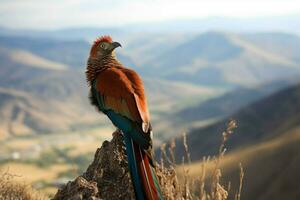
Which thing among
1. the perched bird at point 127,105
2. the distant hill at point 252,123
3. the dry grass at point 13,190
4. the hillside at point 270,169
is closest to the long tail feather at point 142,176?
the perched bird at point 127,105

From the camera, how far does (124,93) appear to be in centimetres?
534

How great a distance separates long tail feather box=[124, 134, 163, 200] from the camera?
420 cm

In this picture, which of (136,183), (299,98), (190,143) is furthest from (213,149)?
(136,183)

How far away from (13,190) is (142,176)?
98.7 inches

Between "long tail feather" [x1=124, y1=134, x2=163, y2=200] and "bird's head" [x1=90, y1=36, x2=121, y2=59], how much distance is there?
5.11ft

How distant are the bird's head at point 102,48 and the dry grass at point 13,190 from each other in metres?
1.55

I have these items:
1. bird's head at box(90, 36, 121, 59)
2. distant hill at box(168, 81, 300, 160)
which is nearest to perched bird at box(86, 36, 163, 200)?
bird's head at box(90, 36, 121, 59)

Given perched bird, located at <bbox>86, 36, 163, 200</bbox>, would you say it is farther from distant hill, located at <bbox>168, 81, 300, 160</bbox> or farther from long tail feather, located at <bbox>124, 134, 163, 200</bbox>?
distant hill, located at <bbox>168, 81, 300, 160</bbox>

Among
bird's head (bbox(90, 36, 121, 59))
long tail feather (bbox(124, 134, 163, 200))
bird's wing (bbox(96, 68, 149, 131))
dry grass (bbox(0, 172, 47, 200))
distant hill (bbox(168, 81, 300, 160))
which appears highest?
distant hill (bbox(168, 81, 300, 160))

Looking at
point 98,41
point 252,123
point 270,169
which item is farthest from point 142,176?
point 252,123

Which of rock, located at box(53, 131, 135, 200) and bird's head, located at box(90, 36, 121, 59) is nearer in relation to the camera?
rock, located at box(53, 131, 135, 200)

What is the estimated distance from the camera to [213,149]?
8950 centimetres

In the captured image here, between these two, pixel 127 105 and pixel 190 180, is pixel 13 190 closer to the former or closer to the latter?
pixel 127 105

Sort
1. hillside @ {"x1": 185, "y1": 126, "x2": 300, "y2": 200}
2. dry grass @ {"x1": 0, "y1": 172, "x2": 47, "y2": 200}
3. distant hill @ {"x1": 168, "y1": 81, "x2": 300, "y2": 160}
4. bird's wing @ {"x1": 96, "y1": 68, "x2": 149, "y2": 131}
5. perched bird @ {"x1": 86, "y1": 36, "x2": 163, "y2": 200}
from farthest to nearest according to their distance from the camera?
1. distant hill @ {"x1": 168, "y1": 81, "x2": 300, "y2": 160}
2. hillside @ {"x1": 185, "y1": 126, "x2": 300, "y2": 200}
3. dry grass @ {"x1": 0, "y1": 172, "x2": 47, "y2": 200}
4. bird's wing @ {"x1": 96, "y1": 68, "x2": 149, "y2": 131}
5. perched bird @ {"x1": 86, "y1": 36, "x2": 163, "y2": 200}
